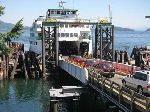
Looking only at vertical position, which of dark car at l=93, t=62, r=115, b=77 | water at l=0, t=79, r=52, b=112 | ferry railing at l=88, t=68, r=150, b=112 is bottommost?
water at l=0, t=79, r=52, b=112

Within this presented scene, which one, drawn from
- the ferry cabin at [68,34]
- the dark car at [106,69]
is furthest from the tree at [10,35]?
the ferry cabin at [68,34]

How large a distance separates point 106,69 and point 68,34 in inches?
767

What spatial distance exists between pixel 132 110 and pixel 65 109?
13.4 m

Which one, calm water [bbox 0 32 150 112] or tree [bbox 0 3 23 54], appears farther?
calm water [bbox 0 32 150 112]

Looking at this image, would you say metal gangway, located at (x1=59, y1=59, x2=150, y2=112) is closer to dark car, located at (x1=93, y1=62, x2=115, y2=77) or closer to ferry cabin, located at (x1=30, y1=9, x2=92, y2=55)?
dark car, located at (x1=93, y1=62, x2=115, y2=77)

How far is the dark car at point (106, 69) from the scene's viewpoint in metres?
36.5

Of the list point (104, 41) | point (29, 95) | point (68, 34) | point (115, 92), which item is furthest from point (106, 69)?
point (68, 34)

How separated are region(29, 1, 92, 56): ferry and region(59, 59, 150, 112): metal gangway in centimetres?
1754

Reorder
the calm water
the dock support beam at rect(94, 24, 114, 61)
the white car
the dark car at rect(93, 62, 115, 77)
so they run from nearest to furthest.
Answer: the white car
the calm water
the dark car at rect(93, 62, 115, 77)
the dock support beam at rect(94, 24, 114, 61)

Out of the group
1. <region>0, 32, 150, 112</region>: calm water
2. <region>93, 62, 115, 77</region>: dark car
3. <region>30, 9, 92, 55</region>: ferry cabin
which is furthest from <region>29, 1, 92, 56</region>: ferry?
<region>93, 62, 115, 77</region>: dark car

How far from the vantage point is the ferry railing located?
19.9 metres

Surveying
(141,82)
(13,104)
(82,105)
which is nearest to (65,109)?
(82,105)

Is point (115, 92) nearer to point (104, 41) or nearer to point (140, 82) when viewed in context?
point (140, 82)

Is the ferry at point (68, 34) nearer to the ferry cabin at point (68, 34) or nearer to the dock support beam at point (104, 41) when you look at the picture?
the ferry cabin at point (68, 34)
